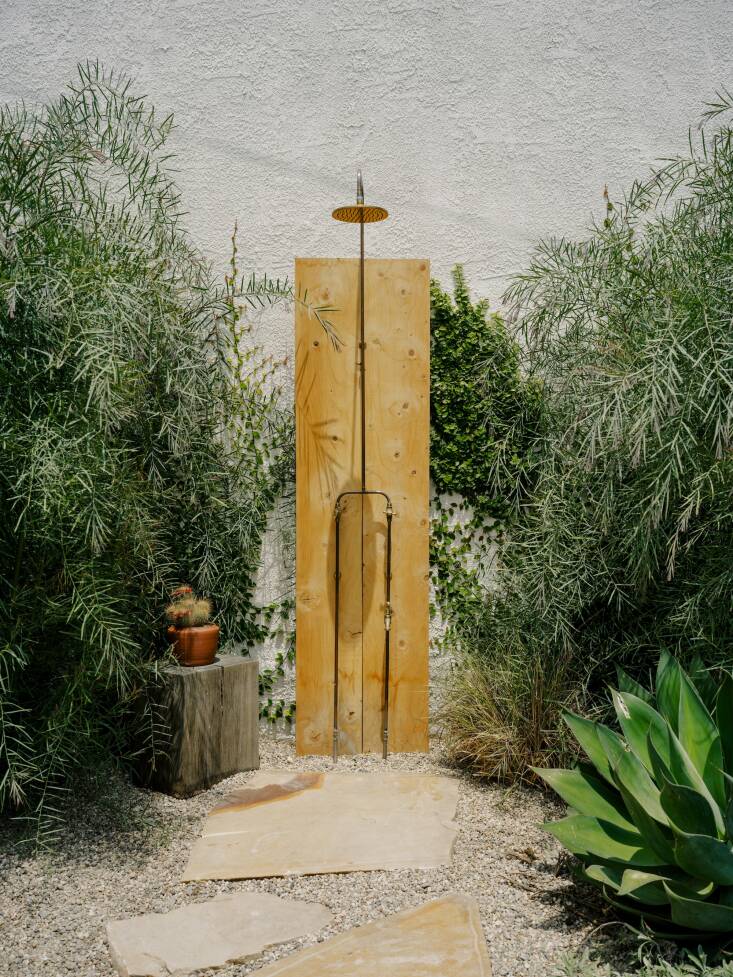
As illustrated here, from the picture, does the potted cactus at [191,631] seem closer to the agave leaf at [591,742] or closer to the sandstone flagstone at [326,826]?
the sandstone flagstone at [326,826]

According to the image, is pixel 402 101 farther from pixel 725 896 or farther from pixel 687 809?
pixel 725 896

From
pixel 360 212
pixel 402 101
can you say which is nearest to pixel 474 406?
pixel 360 212

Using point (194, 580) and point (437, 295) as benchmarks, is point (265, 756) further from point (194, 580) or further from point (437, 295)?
point (437, 295)

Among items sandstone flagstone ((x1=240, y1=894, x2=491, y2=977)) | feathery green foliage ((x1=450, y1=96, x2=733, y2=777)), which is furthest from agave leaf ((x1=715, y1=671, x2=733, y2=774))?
sandstone flagstone ((x1=240, y1=894, x2=491, y2=977))

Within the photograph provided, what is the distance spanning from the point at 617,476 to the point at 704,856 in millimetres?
1910

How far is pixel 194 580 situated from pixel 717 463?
2.60 meters

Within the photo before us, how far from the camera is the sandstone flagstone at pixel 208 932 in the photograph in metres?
2.48

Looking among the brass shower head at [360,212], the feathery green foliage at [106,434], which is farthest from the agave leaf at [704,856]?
the brass shower head at [360,212]

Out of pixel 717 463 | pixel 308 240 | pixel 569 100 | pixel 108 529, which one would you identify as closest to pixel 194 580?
pixel 108 529

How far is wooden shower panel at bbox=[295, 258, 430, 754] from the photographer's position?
4.38 m

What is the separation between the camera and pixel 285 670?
4.58 m

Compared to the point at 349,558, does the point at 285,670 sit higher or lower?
lower

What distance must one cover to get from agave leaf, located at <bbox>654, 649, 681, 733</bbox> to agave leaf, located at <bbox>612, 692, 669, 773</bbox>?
126 mm

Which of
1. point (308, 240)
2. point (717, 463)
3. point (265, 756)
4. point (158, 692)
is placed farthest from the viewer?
point (308, 240)
